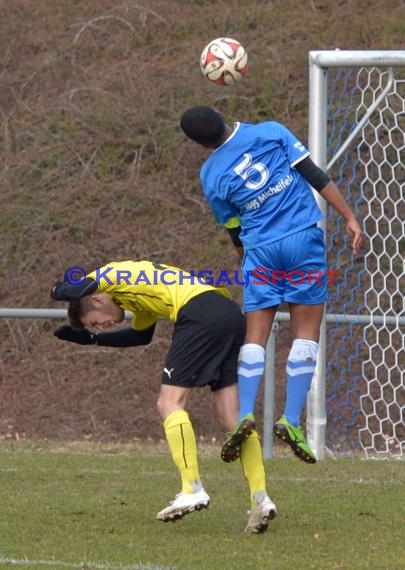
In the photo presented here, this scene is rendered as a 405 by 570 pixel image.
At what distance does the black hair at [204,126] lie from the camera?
6.41 m

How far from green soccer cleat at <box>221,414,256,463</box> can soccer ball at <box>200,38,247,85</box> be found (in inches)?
84.9

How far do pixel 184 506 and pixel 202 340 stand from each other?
2.65ft

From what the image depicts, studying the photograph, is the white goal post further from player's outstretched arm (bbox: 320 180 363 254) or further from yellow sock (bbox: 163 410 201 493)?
yellow sock (bbox: 163 410 201 493)

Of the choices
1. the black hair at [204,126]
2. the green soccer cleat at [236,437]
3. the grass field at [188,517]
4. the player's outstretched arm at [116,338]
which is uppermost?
the black hair at [204,126]

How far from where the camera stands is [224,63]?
7.10 meters

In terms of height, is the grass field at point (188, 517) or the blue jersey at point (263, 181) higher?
the blue jersey at point (263, 181)

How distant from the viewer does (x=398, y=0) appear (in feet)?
53.7

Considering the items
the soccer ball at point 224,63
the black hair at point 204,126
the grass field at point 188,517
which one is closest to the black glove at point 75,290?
the black hair at point 204,126

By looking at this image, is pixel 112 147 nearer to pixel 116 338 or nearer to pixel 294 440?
pixel 116 338

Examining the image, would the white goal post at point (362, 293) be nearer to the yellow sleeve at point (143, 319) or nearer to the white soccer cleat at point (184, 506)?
the yellow sleeve at point (143, 319)

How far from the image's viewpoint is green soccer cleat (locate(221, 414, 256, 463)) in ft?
19.5

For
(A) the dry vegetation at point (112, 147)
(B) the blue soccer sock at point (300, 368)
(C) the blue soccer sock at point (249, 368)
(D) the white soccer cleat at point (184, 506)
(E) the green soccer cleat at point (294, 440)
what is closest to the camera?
(D) the white soccer cleat at point (184, 506)

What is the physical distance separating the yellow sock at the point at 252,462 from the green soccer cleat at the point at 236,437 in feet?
0.46

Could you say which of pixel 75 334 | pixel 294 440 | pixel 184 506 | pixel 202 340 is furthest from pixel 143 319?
pixel 184 506
